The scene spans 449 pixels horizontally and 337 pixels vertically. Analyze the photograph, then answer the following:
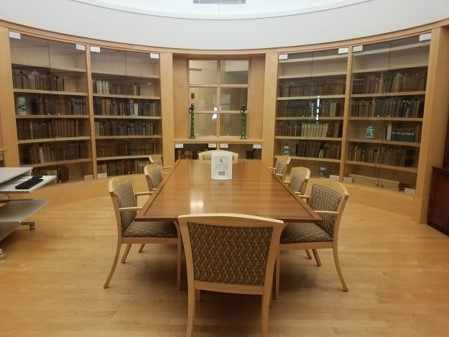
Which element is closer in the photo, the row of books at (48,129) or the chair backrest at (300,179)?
the chair backrest at (300,179)

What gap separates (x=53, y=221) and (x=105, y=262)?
149cm

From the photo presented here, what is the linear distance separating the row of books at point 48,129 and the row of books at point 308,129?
3376 millimetres

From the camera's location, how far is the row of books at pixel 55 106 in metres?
4.43

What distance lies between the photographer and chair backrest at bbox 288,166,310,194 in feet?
9.53

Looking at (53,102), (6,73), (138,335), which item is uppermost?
(6,73)

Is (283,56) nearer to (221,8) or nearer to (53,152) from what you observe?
(221,8)

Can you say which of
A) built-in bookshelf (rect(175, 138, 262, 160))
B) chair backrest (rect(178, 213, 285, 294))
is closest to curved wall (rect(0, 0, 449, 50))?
built-in bookshelf (rect(175, 138, 262, 160))

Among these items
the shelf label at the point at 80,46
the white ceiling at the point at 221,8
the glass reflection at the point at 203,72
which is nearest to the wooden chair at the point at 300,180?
the white ceiling at the point at 221,8

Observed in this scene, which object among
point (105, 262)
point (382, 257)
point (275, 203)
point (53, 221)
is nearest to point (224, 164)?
point (275, 203)

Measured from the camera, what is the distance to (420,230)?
3.75m

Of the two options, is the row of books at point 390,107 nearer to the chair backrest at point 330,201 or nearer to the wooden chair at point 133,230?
the chair backrest at point 330,201

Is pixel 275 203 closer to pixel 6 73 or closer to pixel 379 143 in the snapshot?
pixel 379 143

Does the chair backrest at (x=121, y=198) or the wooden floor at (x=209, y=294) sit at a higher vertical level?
the chair backrest at (x=121, y=198)

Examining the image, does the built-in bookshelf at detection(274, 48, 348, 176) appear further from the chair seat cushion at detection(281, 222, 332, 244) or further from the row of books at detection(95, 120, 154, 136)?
the chair seat cushion at detection(281, 222, 332, 244)
